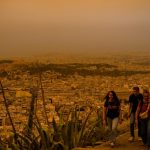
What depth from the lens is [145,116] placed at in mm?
9570

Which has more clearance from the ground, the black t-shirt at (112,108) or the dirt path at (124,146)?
the black t-shirt at (112,108)

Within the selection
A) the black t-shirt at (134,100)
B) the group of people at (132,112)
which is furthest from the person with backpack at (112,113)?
the black t-shirt at (134,100)

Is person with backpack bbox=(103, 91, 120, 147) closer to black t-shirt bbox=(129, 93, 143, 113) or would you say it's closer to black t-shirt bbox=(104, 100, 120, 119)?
black t-shirt bbox=(104, 100, 120, 119)

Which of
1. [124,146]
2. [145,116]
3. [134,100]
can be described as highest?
[134,100]

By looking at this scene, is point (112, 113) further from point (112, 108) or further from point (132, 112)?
point (132, 112)

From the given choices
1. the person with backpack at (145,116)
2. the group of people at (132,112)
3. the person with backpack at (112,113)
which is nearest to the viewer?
the person with backpack at (145,116)

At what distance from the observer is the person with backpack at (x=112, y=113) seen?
9766 millimetres

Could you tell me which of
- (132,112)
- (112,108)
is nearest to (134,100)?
(132,112)

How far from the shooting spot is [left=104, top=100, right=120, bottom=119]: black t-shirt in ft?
32.1

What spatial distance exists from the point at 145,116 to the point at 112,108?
53 cm

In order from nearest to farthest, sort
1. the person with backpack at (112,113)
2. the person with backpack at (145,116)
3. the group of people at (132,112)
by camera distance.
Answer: the person with backpack at (145,116) < the group of people at (132,112) < the person with backpack at (112,113)

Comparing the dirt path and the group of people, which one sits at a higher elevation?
the group of people

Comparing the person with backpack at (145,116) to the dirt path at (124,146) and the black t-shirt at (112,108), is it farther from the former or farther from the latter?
the black t-shirt at (112,108)

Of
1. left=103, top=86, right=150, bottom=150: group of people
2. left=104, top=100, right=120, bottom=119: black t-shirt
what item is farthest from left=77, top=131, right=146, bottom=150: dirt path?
left=104, top=100, right=120, bottom=119: black t-shirt
